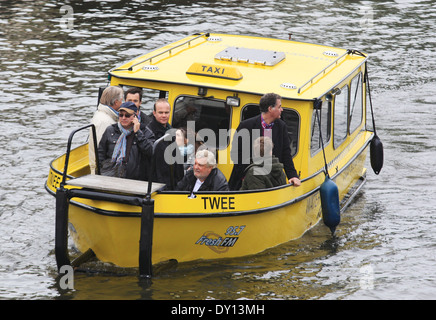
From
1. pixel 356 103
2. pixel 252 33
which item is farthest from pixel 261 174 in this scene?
pixel 252 33

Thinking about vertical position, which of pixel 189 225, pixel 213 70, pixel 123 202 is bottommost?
pixel 189 225

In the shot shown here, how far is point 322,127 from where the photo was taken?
1054 centimetres

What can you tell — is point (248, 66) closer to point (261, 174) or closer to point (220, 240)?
point (261, 174)

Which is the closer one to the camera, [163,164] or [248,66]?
[163,164]

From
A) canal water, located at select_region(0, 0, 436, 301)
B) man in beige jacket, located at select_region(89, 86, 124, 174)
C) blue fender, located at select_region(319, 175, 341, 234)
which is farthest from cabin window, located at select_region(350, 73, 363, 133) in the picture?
man in beige jacket, located at select_region(89, 86, 124, 174)

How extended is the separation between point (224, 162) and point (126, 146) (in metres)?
1.55

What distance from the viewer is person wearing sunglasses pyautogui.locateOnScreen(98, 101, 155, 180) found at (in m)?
8.97

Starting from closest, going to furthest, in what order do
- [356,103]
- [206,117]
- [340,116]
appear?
[206,117]
[340,116]
[356,103]

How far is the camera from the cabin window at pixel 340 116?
10.9m

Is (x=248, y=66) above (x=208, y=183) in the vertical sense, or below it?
above

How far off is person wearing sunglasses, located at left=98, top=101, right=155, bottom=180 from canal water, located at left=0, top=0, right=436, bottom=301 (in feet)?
3.97

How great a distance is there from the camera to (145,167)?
927cm

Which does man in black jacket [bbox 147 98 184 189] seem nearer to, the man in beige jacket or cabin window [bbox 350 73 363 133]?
the man in beige jacket

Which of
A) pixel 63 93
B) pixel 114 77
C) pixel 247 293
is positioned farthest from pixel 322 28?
pixel 247 293
